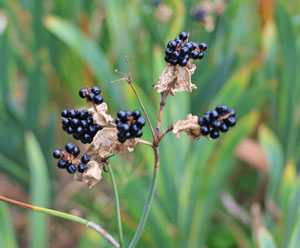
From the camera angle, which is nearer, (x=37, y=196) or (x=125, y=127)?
(x=125, y=127)

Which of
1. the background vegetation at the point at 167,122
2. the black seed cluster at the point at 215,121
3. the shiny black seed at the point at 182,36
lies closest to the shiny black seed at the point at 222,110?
the black seed cluster at the point at 215,121

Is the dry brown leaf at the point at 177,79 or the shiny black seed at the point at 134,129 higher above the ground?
the dry brown leaf at the point at 177,79

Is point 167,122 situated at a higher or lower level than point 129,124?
higher

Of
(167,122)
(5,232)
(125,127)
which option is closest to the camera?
(125,127)

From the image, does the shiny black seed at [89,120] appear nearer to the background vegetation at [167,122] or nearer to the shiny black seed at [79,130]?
the shiny black seed at [79,130]

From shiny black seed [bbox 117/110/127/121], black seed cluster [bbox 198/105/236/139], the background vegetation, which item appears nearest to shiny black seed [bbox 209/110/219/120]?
black seed cluster [bbox 198/105/236/139]

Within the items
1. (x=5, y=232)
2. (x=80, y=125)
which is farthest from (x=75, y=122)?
(x=5, y=232)

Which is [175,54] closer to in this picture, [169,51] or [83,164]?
[169,51]

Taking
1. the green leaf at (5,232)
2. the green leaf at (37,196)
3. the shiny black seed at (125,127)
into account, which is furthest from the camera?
the green leaf at (37,196)
